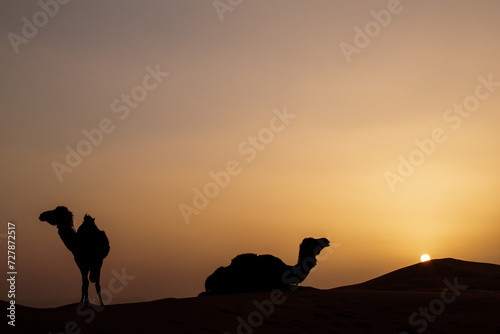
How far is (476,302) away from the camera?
17062mm

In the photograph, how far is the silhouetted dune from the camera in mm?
22656

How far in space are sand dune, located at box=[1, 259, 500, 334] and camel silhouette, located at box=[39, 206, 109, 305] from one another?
46.5 inches

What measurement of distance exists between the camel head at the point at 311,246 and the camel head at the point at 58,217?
7559mm

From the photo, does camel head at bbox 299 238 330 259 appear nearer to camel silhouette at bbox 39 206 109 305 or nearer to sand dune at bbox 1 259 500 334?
sand dune at bbox 1 259 500 334

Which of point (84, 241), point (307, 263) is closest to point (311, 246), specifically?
point (307, 263)

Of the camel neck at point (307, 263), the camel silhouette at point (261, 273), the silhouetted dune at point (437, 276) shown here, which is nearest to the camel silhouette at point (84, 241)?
the camel silhouette at point (261, 273)

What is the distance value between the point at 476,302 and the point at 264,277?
647 cm

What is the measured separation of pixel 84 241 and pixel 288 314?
221 inches

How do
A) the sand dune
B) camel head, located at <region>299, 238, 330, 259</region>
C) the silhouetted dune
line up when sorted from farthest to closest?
the silhouetted dune, camel head, located at <region>299, 238, 330, 259</region>, the sand dune

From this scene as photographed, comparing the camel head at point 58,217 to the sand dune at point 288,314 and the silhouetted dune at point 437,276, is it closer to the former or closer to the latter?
the sand dune at point 288,314

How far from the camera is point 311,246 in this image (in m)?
18.7

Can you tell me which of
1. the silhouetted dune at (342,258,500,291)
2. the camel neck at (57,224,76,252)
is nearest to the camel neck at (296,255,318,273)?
the silhouetted dune at (342,258,500,291)

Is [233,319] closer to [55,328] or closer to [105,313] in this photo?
[105,313]

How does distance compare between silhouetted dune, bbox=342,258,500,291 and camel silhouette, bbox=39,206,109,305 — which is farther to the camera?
silhouetted dune, bbox=342,258,500,291
